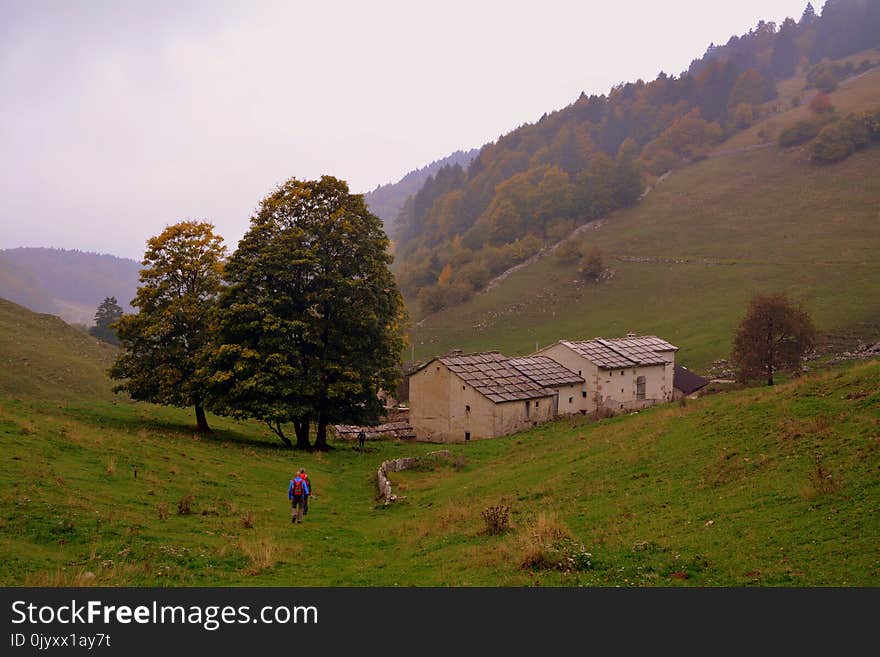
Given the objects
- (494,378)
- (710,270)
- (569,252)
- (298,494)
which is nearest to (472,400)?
(494,378)

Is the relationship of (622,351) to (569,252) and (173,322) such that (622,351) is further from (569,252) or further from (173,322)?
(569,252)

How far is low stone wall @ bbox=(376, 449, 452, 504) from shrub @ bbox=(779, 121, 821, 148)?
146 metres

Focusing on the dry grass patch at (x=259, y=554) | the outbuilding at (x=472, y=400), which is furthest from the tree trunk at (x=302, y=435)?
the dry grass patch at (x=259, y=554)

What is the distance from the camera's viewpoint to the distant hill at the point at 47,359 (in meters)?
50.6

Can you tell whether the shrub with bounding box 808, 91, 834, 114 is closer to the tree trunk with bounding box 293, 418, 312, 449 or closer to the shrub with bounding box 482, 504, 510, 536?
the tree trunk with bounding box 293, 418, 312, 449

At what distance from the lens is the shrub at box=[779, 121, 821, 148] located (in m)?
149

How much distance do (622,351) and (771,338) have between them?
1223cm

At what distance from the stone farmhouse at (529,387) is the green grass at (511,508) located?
1719 centimetres

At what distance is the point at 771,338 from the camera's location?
55312mm

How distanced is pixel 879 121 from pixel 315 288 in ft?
469

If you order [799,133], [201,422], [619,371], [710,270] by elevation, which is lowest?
[201,422]

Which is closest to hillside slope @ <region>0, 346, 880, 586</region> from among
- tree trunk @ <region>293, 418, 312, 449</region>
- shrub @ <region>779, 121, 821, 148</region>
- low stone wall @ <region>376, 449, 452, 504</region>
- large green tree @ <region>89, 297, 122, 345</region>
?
low stone wall @ <region>376, 449, 452, 504</region>

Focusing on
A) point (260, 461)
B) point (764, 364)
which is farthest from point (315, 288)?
point (764, 364)

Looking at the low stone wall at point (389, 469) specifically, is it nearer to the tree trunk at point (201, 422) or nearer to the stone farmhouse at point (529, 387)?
the stone farmhouse at point (529, 387)
